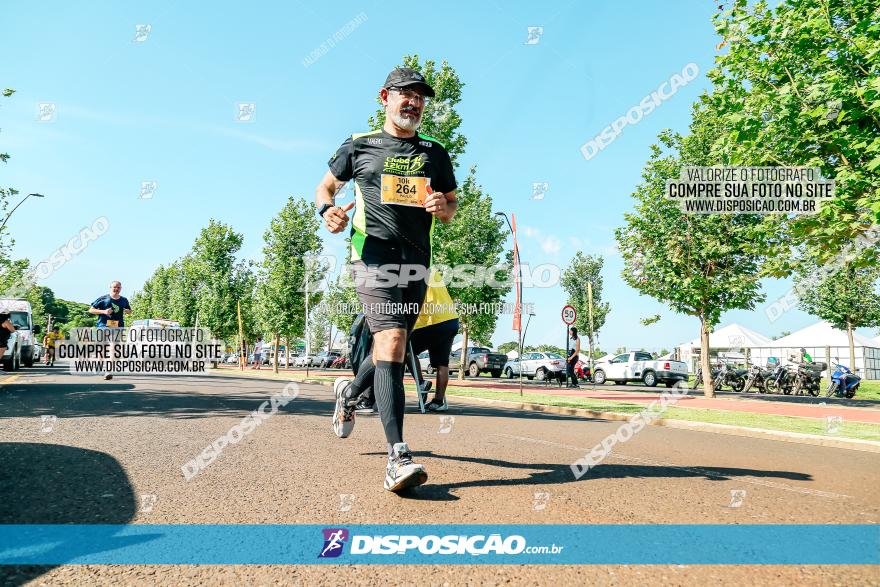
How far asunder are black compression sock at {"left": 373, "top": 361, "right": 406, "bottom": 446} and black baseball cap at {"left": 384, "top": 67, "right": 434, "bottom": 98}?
187 centimetres

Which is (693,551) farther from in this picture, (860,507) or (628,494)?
(860,507)

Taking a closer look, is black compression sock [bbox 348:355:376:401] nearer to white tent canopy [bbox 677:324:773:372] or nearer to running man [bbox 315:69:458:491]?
running man [bbox 315:69:458:491]

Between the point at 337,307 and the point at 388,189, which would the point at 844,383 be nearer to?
the point at 388,189

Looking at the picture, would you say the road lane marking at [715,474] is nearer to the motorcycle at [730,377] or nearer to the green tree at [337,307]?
the motorcycle at [730,377]

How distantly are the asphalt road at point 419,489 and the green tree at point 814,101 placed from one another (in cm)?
720

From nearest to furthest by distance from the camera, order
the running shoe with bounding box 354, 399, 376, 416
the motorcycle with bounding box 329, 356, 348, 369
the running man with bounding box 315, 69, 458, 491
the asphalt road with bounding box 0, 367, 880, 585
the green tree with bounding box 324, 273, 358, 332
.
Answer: the asphalt road with bounding box 0, 367, 880, 585 < the running man with bounding box 315, 69, 458, 491 < the running shoe with bounding box 354, 399, 376, 416 < the motorcycle with bounding box 329, 356, 348, 369 < the green tree with bounding box 324, 273, 358, 332

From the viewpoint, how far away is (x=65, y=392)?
35.3 ft

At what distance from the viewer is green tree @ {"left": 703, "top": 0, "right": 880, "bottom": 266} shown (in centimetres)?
1074

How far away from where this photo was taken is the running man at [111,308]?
504 inches

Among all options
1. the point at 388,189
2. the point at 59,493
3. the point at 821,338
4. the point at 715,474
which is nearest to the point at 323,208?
the point at 388,189

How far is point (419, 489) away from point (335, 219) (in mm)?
1820

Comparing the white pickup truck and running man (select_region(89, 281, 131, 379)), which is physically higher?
running man (select_region(89, 281, 131, 379))

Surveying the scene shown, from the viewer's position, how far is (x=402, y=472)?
317cm

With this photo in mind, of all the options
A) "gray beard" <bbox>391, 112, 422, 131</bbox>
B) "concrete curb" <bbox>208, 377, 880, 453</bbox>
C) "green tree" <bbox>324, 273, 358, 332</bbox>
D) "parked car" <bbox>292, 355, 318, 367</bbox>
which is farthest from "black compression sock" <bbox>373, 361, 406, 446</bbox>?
"green tree" <bbox>324, 273, 358, 332</bbox>
